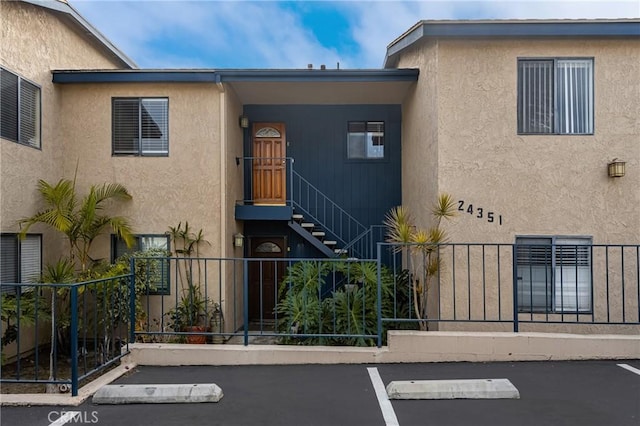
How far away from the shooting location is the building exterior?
7809mm

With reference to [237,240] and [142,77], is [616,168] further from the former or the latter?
[142,77]

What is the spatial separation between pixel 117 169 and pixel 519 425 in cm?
827

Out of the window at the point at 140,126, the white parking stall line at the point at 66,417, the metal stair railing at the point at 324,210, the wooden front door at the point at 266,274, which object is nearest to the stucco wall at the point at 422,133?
the metal stair railing at the point at 324,210

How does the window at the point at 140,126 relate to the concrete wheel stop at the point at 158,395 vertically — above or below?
above

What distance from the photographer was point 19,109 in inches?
322

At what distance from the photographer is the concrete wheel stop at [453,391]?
16.7 ft

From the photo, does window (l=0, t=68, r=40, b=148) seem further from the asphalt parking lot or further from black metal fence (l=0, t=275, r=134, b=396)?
the asphalt parking lot

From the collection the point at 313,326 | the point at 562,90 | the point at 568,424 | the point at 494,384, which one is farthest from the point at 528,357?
the point at 562,90

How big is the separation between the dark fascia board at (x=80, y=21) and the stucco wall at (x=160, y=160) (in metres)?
1.41

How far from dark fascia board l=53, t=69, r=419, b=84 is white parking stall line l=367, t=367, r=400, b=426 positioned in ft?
18.6

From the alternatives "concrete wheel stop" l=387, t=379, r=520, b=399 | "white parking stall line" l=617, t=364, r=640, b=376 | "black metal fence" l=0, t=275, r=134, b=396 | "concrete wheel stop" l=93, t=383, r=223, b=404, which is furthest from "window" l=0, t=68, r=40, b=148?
"white parking stall line" l=617, t=364, r=640, b=376

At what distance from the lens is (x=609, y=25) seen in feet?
25.0

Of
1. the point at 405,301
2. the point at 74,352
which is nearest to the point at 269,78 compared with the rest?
the point at 405,301

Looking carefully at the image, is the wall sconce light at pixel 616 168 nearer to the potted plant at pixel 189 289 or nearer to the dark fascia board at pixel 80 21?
the potted plant at pixel 189 289
